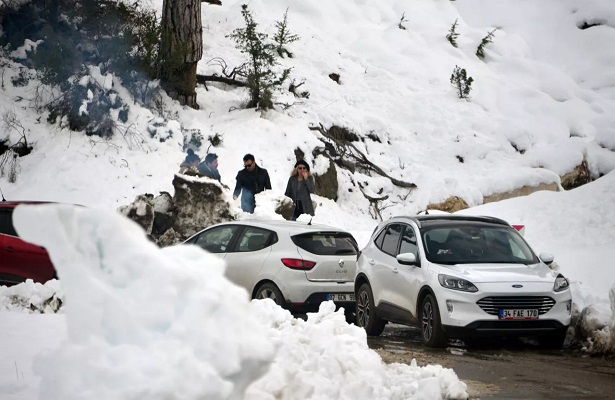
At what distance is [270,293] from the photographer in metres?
12.7

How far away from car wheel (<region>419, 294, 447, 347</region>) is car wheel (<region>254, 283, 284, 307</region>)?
1992 mm

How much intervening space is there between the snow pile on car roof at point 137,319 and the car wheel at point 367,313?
822 cm

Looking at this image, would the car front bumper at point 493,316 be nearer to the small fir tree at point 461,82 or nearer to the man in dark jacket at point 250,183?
the man in dark jacket at point 250,183

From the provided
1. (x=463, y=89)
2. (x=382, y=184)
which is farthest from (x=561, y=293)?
(x=463, y=89)

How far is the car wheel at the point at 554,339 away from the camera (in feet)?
36.3

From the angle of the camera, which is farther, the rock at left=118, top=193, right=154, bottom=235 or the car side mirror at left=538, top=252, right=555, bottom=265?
the rock at left=118, top=193, right=154, bottom=235

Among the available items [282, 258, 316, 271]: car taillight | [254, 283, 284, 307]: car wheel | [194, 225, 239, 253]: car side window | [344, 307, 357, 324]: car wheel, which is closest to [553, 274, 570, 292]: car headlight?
[282, 258, 316, 271]: car taillight

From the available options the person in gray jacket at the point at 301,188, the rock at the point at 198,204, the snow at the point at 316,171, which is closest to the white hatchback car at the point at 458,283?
the snow at the point at 316,171

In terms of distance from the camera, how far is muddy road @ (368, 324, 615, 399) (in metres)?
8.12

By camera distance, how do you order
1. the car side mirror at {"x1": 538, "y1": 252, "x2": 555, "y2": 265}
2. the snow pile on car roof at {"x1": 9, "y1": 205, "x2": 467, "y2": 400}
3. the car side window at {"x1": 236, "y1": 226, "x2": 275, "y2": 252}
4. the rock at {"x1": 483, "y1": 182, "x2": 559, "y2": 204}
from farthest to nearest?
the rock at {"x1": 483, "y1": 182, "x2": 559, "y2": 204}
the car side window at {"x1": 236, "y1": 226, "x2": 275, "y2": 252}
the car side mirror at {"x1": 538, "y1": 252, "x2": 555, "y2": 265}
the snow pile on car roof at {"x1": 9, "y1": 205, "x2": 467, "y2": 400}

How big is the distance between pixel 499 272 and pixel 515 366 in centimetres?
170

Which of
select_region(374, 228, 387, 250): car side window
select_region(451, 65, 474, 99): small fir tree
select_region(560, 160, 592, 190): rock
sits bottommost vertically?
select_region(374, 228, 387, 250): car side window

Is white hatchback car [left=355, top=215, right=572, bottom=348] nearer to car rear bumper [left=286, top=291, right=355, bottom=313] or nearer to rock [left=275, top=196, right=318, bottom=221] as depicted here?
car rear bumper [left=286, top=291, right=355, bottom=313]

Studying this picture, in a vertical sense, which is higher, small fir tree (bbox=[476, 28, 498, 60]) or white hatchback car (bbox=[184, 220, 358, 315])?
small fir tree (bbox=[476, 28, 498, 60])
